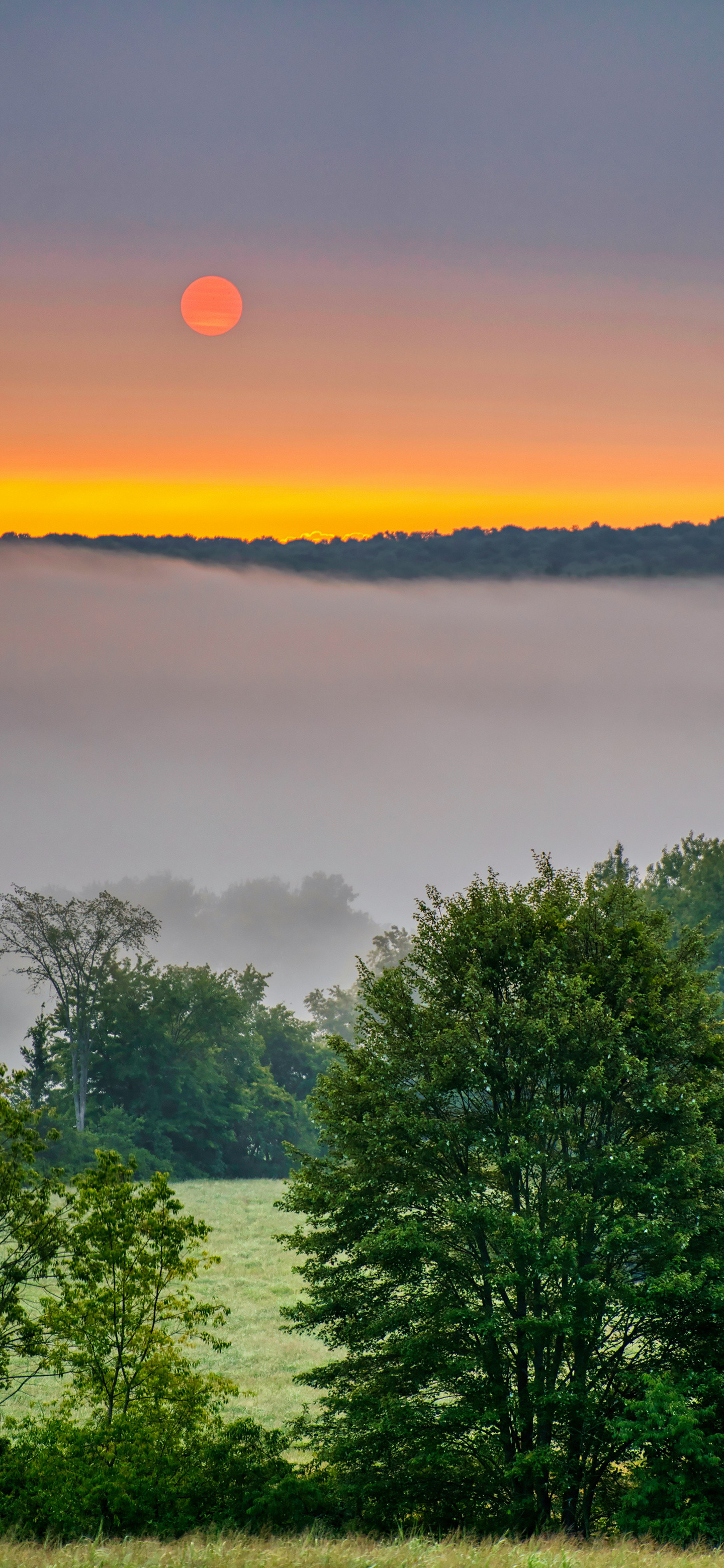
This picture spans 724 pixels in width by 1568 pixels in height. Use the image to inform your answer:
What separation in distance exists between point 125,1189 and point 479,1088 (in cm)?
793

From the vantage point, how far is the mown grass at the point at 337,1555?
14258 millimetres

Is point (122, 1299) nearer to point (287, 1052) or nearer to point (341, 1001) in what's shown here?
point (287, 1052)

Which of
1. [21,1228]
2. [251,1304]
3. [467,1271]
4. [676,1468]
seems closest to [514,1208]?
[467,1271]

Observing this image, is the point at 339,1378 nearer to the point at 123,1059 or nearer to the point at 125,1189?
the point at 125,1189

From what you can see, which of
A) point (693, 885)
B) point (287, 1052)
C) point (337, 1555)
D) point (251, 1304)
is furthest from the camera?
point (287, 1052)

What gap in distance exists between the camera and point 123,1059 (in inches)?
3465

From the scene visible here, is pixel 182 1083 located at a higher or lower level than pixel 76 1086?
lower

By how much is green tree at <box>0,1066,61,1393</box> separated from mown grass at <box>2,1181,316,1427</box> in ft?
18.6

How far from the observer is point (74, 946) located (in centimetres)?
8662

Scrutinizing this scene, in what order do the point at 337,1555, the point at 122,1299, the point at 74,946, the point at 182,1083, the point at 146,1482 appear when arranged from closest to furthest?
the point at 337,1555
the point at 146,1482
the point at 122,1299
the point at 74,946
the point at 182,1083

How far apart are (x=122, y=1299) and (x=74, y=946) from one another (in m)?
66.7

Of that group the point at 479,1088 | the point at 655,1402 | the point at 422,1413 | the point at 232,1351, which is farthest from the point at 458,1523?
the point at 232,1351

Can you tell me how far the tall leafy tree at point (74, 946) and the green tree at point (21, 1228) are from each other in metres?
58.7

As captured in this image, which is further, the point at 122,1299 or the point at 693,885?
the point at 693,885
